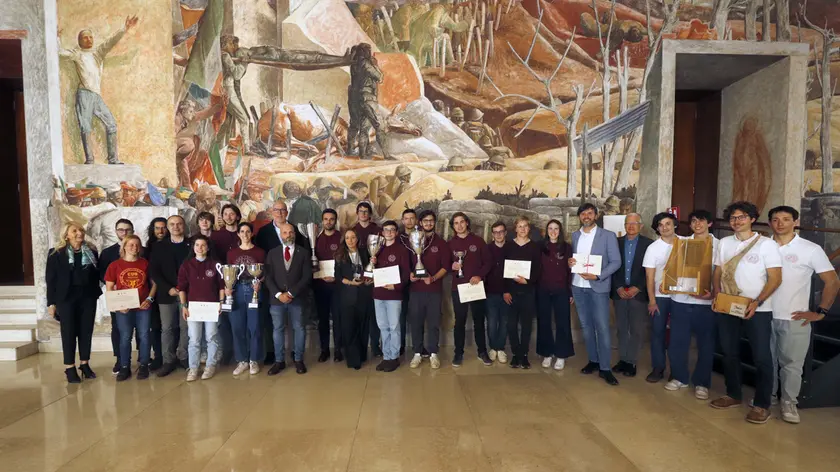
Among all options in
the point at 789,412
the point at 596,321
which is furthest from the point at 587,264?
the point at 789,412

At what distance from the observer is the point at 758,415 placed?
402cm

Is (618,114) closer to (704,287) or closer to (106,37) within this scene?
(704,287)

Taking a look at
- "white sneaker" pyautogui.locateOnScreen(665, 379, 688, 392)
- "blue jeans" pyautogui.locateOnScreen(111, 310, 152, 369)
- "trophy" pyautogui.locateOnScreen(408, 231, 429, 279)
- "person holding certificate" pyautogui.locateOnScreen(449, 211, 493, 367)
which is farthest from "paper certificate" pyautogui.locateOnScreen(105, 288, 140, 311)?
"white sneaker" pyautogui.locateOnScreen(665, 379, 688, 392)

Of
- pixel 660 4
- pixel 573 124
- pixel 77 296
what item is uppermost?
pixel 660 4

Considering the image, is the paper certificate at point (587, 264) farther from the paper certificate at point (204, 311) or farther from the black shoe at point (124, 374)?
the black shoe at point (124, 374)

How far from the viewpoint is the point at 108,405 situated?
14.9 ft

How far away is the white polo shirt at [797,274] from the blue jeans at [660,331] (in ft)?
3.77

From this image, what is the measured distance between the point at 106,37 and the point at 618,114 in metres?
8.46

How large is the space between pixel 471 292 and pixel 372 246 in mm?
1416

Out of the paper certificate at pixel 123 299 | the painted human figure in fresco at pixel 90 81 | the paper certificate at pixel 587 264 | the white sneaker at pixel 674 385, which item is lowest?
the white sneaker at pixel 674 385

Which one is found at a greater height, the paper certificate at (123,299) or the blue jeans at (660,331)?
the paper certificate at (123,299)

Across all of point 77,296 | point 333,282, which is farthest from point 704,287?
point 77,296

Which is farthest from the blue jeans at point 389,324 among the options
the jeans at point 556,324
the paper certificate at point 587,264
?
the paper certificate at point 587,264

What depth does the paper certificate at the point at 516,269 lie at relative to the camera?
529 centimetres
